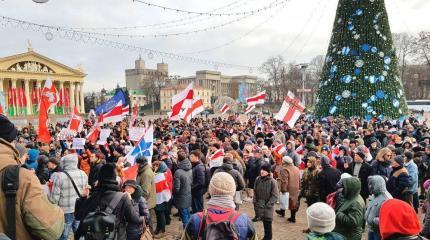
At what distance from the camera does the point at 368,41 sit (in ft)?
64.2

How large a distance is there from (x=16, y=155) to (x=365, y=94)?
64.8 feet

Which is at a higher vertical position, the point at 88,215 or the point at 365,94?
the point at 365,94

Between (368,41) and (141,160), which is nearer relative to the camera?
(141,160)

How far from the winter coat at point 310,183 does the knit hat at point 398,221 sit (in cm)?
426

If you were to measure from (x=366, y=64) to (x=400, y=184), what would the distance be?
50.1ft

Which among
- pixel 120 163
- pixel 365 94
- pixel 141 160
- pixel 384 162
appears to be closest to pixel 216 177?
pixel 141 160

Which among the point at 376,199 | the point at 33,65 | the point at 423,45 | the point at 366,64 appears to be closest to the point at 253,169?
the point at 376,199

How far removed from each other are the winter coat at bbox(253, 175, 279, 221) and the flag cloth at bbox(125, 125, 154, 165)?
2.22m

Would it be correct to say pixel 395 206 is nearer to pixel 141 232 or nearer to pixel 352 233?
pixel 352 233

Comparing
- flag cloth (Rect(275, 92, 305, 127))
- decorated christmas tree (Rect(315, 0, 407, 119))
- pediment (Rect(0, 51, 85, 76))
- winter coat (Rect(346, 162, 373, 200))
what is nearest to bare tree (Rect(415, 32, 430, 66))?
decorated christmas tree (Rect(315, 0, 407, 119))

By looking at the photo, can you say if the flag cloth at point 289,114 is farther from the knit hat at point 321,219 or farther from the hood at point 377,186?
the knit hat at point 321,219

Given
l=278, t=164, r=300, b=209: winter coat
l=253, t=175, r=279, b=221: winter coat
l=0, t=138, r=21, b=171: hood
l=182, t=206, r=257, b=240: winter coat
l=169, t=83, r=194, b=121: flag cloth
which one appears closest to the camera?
l=0, t=138, r=21, b=171: hood

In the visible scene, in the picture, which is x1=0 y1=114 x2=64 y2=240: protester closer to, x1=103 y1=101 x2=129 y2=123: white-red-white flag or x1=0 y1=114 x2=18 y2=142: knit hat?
x1=0 y1=114 x2=18 y2=142: knit hat

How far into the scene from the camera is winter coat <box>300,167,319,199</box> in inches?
284
